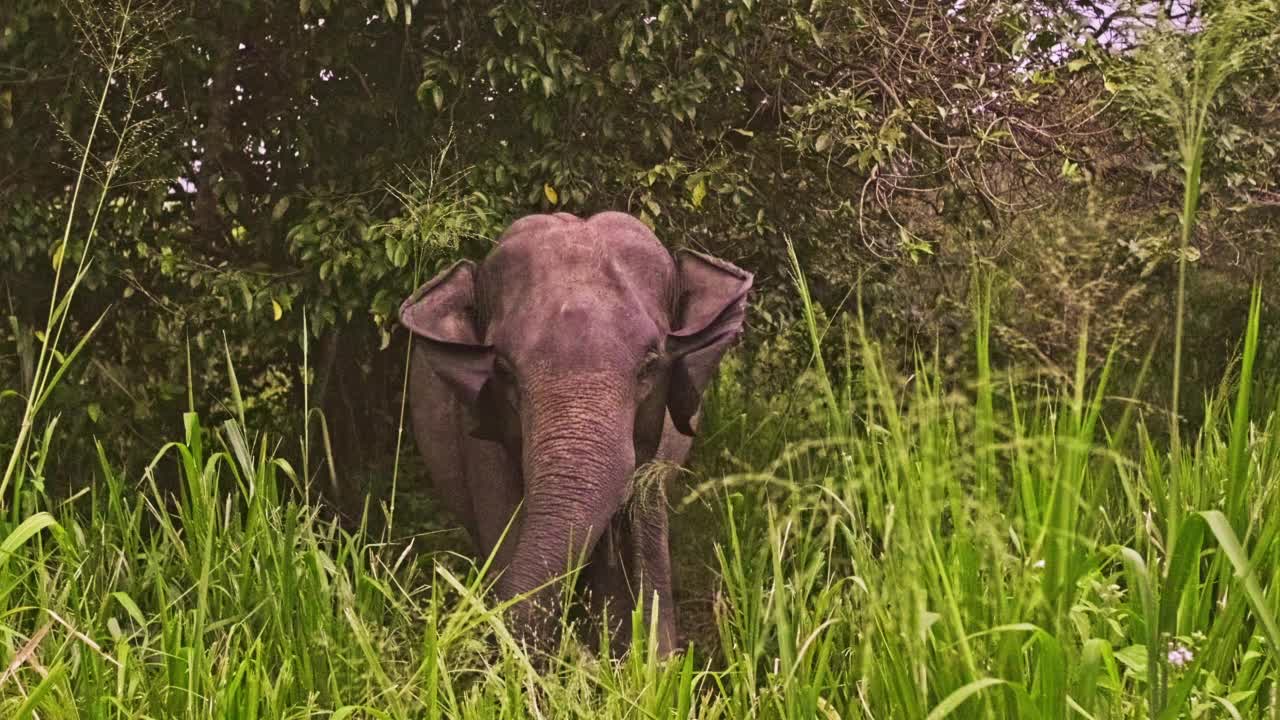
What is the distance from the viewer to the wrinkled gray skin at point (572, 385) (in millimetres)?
4570

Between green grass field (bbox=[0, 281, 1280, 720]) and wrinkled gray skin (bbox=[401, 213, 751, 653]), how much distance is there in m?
0.51

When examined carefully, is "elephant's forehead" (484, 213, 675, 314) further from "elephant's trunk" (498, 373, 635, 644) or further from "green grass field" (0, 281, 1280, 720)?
"green grass field" (0, 281, 1280, 720)

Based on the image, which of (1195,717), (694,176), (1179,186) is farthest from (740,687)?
(1179,186)

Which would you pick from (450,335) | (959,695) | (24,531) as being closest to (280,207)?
(450,335)

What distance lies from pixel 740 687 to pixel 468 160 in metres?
3.54

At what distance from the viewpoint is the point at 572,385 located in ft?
15.4

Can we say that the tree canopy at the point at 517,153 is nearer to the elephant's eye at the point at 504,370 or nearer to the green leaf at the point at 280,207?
the green leaf at the point at 280,207

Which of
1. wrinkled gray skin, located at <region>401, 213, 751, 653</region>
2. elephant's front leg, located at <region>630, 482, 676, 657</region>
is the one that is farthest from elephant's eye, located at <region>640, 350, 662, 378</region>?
elephant's front leg, located at <region>630, 482, 676, 657</region>

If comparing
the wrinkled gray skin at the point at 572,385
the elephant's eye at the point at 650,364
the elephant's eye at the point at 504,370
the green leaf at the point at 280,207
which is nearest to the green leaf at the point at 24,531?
the wrinkled gray skin at the point at 572,385

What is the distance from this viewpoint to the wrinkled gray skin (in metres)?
4.57

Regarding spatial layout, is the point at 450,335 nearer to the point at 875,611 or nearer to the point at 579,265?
the point at 579,265

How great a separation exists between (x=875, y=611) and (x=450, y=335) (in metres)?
2.92

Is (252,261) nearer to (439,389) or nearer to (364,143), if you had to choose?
(364,143)

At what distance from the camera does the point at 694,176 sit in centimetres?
623
